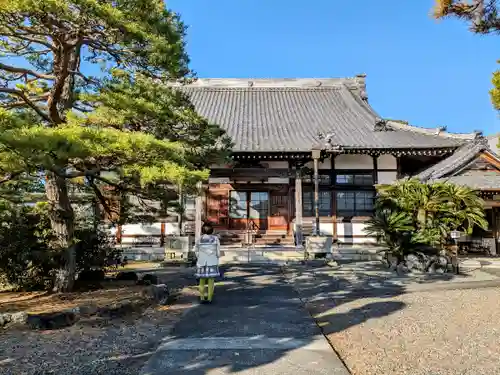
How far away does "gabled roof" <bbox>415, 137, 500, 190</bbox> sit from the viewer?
12242 millimetres

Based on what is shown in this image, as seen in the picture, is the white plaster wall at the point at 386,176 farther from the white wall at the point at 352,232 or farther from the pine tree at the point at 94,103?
the pine tree at the point at 94,103

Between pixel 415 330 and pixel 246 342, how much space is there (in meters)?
2.21

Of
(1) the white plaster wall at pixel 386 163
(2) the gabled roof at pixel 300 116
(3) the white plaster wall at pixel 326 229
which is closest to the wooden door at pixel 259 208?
(3) the white plaster wall at pixel 326 229

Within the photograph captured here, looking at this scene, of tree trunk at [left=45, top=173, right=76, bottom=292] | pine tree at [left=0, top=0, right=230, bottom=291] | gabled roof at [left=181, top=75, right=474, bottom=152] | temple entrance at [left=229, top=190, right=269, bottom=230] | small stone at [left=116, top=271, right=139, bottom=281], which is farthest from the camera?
temple entrance at [left=229, top=190, right=269, bottom=230]

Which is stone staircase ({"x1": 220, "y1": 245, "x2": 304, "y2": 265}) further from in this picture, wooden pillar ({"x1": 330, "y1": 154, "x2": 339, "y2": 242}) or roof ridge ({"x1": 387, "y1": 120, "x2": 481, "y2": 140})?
roof ridge ({"x1": 387, "y1": 120, "x2": 481, "y2": 140})

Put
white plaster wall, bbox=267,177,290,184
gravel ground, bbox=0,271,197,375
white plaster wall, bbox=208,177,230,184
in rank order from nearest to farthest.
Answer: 1. gravel ground, bbox=0,271,197,375
2. white plaster wall, bbox=208,177,230,184
3. white plaster wall, bbox=267,177,290,184

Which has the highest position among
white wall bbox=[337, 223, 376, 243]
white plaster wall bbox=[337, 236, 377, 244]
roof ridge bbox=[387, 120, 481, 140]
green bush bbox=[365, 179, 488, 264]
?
roof ridge bbox=[387, 120, 481, 140]

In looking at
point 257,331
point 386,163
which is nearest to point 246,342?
point 257,331

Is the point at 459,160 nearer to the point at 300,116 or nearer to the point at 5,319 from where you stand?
the point at 300,116

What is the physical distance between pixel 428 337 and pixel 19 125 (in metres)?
5.32

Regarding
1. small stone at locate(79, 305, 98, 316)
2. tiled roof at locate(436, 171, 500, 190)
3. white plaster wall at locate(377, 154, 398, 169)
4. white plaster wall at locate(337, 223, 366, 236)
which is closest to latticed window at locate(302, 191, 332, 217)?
white plaster wall at locate(337, 223, 366, 236)

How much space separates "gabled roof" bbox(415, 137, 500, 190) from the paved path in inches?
349

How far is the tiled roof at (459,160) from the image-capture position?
12.5 metres

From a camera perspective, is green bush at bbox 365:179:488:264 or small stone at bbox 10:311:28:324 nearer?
A: small stone at bbox 10:311:28:324
